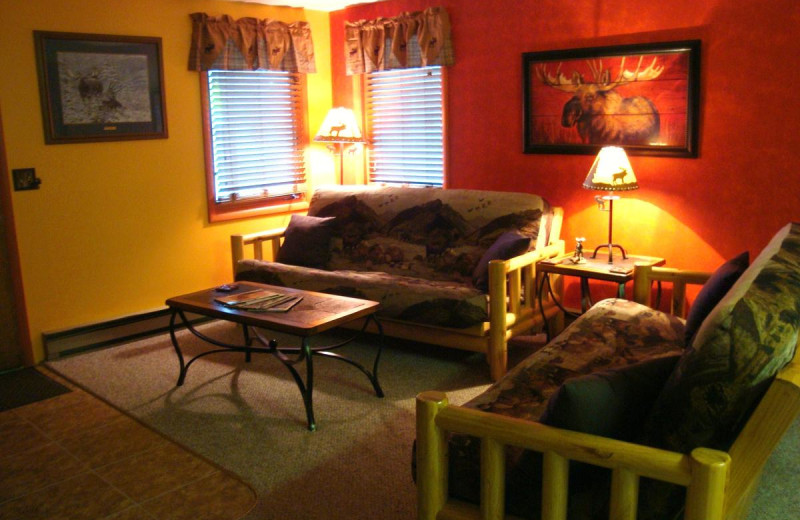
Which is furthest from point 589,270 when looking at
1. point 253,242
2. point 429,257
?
point 253,242

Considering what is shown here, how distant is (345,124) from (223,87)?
895mm

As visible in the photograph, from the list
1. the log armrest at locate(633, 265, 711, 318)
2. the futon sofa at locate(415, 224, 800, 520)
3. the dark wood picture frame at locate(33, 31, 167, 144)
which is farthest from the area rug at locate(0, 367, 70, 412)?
the log armrest at locate(633, 265, 711, 318)

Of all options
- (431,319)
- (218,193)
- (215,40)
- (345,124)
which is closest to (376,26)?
(345,124)

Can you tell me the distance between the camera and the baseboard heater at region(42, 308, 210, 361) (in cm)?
438

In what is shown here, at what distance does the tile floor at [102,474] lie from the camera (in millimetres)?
2717

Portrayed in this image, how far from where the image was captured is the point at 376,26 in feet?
17.5

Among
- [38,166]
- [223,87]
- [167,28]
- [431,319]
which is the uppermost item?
[167,28]

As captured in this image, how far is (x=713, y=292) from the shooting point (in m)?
2.70

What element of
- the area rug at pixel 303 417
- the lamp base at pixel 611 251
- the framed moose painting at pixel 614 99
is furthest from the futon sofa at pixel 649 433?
the framed moose painting at pixel 614 99

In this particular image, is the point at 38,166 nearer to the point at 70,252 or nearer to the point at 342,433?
the point at 70,252

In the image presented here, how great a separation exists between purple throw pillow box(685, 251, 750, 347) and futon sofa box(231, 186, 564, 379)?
113 cm

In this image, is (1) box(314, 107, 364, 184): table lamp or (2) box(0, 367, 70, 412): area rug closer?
(2) box(0, 367, 70, 412): area rug

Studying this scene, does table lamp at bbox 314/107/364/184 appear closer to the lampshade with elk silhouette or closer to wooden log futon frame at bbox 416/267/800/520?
the lampshade with elk silhouette

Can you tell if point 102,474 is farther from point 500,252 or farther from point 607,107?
point 607,107
